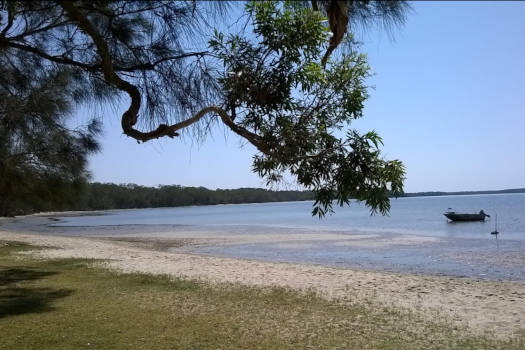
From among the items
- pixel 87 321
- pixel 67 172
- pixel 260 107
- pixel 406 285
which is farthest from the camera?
pixel 406 285

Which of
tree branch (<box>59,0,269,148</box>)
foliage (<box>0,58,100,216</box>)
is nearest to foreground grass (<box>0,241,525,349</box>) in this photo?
foliage (<box>0,58,100,216</box>)

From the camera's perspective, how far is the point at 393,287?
10.8 m

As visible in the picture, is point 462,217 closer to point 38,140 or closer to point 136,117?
point 38,140

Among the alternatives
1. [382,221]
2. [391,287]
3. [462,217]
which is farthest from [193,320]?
[382,221]

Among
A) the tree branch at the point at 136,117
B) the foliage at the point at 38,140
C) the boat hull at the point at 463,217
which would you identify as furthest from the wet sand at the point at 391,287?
the boat hull at the point at 463,217

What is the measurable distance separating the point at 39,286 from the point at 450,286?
27.9ft

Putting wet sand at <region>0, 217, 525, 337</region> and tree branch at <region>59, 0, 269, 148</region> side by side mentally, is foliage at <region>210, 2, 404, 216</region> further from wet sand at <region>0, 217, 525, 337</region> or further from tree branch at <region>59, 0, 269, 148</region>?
wet sand at <region>0, 217, 525, 337</region>

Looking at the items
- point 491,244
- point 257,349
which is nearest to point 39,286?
point 257,349

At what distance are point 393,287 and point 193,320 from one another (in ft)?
19.2

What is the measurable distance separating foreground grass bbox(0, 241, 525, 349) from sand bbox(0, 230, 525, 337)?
862 mm

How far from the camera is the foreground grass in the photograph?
17.3 ft

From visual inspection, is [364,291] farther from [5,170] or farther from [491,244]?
[491,244]

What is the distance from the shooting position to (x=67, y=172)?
329 inches

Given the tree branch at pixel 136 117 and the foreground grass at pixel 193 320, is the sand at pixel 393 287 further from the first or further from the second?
the tree branch at pixel 136 117
